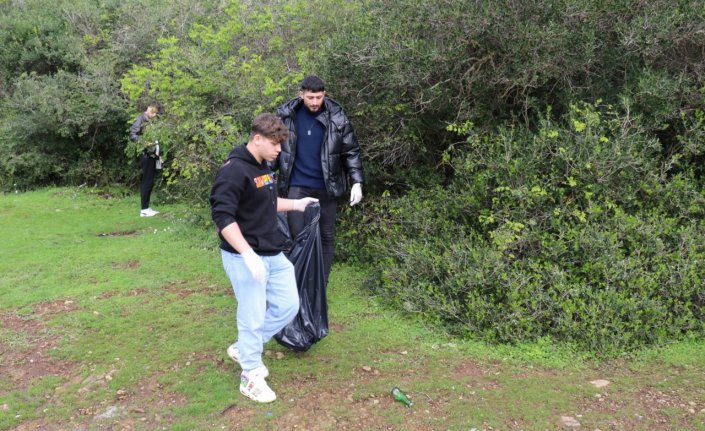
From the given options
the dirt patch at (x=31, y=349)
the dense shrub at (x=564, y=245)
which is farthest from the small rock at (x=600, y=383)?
the dirt patch at (x=31, y=349)

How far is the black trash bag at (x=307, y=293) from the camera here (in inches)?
174

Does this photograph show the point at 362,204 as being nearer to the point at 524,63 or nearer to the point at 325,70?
the point at 325,70

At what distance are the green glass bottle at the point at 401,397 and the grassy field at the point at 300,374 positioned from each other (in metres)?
0.03

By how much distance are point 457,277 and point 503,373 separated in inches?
40.5

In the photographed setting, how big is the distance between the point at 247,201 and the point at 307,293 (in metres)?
1.10

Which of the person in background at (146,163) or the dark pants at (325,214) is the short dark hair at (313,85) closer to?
the dark pants at (325,214)

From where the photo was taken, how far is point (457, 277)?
16.4ft

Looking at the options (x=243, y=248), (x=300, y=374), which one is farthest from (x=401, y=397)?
(x=243, y=248)

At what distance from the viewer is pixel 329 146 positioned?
509 cm

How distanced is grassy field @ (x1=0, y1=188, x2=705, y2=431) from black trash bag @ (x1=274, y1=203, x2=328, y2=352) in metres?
0.16

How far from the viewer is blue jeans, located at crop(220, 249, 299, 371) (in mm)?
3697

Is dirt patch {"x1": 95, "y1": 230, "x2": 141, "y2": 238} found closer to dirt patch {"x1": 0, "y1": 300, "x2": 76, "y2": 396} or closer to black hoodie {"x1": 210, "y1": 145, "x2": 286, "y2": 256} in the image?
dirt patch {"x1": 0, "y1": 300, "x2": 76, "y2": 396}

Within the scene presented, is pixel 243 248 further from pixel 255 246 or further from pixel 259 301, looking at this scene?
pixel 259 301

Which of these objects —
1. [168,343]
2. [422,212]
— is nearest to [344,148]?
[422,212]
